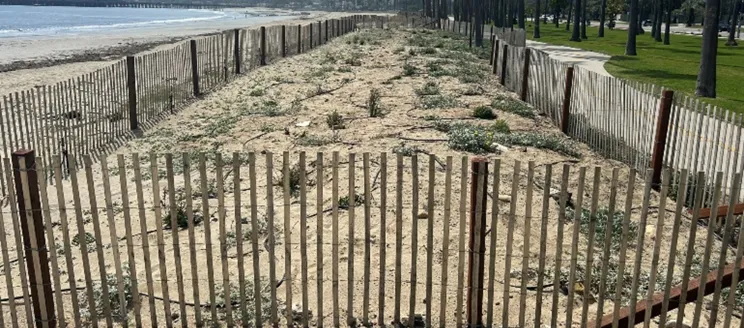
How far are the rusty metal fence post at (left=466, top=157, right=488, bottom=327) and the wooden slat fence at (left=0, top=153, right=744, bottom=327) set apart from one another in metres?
0.02

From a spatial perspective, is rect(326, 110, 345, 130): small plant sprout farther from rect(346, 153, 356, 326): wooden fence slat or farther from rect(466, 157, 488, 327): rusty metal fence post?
rect(466, 157, 488, 327): rusty metal fence post

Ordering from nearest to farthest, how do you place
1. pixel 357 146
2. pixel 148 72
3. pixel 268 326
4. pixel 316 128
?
pixel 268 326, pixel 357 146, pixel 316 128, pixel 148 72

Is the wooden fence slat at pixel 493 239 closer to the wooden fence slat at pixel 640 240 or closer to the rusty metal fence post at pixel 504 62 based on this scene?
the wooden fence slat at pixel 640 240

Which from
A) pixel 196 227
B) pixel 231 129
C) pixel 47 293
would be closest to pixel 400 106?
pixel 231 129

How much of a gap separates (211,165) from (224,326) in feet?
16.9

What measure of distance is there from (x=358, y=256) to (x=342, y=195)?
66.1 inches

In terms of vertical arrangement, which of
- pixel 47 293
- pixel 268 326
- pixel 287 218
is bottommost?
pixel 268 326

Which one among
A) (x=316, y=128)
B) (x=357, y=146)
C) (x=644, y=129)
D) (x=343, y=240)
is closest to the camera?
(x=343, y=240)

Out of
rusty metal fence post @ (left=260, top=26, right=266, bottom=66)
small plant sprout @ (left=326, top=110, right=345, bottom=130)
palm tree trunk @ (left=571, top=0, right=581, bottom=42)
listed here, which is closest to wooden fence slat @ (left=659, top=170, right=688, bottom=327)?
small plant sprout @ (left=326, top=110, right=345, bottom=130)

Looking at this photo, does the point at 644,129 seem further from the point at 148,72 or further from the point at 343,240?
the point at 148,72

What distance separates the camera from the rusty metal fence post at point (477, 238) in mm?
4676

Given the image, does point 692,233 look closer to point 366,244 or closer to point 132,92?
point 366,244

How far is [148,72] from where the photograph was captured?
14.0m

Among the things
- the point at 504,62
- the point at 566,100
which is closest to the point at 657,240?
the point at 566,100
